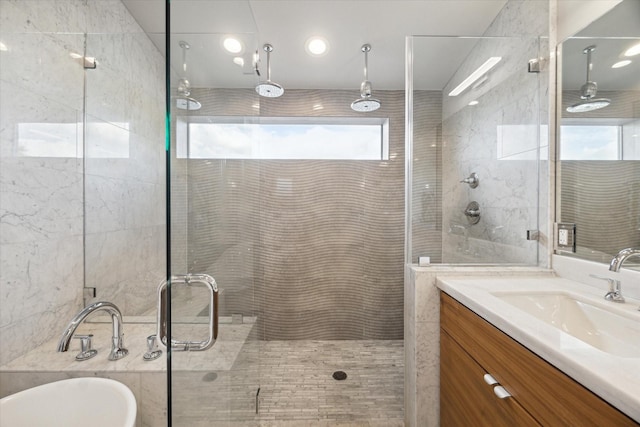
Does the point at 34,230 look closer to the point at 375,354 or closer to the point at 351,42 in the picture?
the point at 351,42

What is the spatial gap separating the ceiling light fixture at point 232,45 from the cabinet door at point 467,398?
1.57 metres

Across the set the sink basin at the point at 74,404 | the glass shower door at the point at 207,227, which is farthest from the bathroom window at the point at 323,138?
the sink basin at the point at 74,404

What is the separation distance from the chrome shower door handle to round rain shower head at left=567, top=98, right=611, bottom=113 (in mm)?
1643

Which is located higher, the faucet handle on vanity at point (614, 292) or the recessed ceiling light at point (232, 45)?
the recessed ceiling light at point (232, 45)

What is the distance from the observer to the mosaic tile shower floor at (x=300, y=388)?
86 cm

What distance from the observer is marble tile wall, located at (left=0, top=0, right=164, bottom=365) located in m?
1.08

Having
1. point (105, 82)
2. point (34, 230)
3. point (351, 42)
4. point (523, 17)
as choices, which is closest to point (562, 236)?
point (523, 17)

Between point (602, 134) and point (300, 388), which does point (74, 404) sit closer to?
point (300, 388)

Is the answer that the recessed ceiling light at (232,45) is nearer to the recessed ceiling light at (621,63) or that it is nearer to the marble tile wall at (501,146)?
the marble tile wall at (501,146)

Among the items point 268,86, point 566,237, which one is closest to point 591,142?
point 566,237

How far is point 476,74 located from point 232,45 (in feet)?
4.68

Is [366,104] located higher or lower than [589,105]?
higher

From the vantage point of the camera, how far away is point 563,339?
69 centimetres

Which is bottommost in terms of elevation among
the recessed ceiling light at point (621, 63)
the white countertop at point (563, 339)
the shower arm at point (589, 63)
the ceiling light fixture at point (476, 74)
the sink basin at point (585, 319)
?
the sink basin at point (585, 319)
